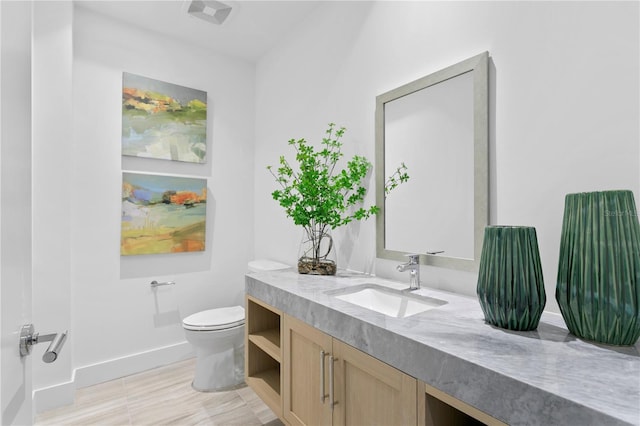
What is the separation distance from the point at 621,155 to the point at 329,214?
1.21 metres

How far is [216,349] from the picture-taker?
86.3 inches

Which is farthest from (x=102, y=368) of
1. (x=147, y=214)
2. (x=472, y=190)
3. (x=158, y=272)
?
(x=472, y=190)

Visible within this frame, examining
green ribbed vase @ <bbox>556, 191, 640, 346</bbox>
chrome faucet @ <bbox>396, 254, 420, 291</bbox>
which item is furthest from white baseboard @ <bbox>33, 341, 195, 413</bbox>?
green ribbed vase @ <bbox>556, 191, 640, 346</bbox>

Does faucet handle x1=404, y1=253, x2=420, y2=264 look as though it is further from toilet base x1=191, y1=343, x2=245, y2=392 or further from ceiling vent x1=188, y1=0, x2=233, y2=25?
ceiling vent x1=188, y1=0, x2=233, y2=25

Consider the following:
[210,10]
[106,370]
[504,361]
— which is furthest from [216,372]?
[210,10]

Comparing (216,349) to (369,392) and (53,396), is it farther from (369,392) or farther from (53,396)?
(369,392)

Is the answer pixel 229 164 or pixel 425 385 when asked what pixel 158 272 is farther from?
pixel 425 385

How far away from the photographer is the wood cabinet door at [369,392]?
36.5 inches

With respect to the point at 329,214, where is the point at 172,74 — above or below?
above

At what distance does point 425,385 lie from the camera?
2.84ft

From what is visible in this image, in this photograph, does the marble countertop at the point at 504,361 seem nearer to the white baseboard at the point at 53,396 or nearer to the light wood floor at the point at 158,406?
the light wood floor at the point at 158,406

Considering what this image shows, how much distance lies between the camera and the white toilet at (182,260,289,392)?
2115 millimetres

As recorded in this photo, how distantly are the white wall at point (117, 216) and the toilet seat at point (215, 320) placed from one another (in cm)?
41

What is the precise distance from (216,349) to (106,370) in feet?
2.78
